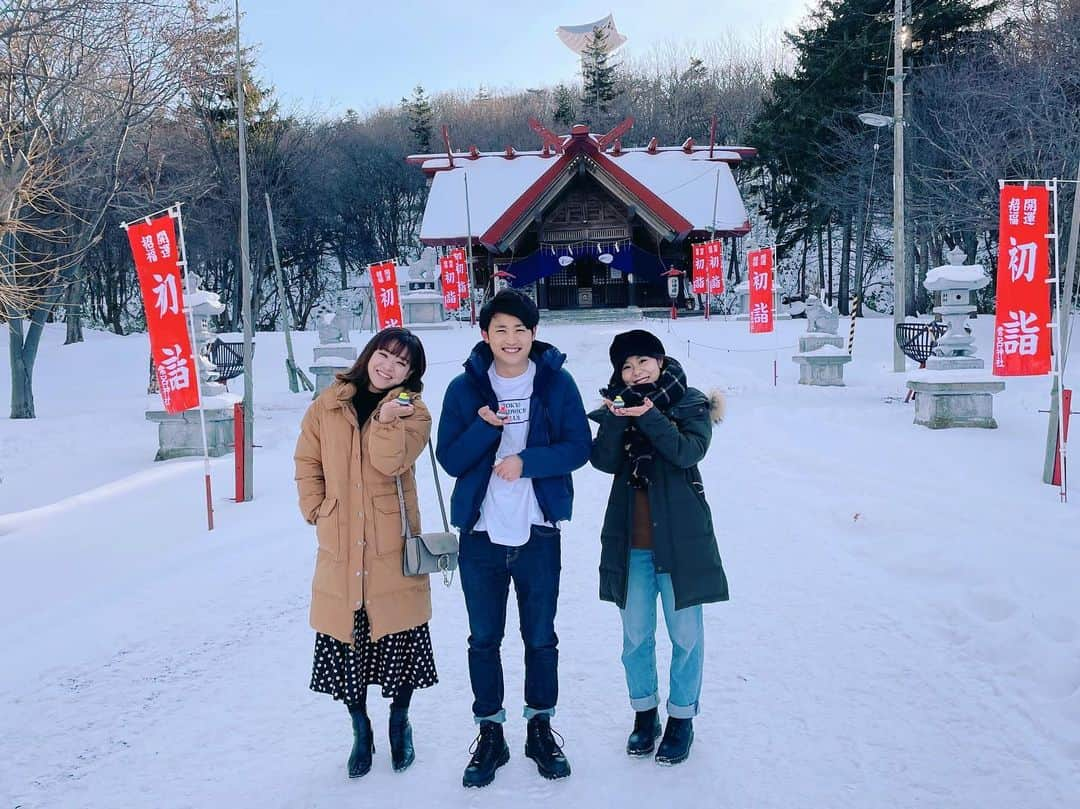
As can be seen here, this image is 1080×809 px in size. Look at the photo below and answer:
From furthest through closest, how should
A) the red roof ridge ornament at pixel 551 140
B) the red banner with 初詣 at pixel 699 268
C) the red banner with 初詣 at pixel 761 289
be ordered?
the red roof ridge ornament at pixel 551 140 → the red banner with 初詣 at pixel 699 268 → the red banner with 初詣 at pixel 761 289

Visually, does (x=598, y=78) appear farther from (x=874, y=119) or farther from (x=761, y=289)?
(x=874, y=119)

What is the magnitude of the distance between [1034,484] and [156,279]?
8.12 metres

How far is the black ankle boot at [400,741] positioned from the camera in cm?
259

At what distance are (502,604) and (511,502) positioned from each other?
37 centimetres

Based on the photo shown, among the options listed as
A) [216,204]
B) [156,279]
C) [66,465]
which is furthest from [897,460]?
[216,204]

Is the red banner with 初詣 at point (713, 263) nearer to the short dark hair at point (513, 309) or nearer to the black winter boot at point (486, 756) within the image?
the short dark hair at point (513, 309)

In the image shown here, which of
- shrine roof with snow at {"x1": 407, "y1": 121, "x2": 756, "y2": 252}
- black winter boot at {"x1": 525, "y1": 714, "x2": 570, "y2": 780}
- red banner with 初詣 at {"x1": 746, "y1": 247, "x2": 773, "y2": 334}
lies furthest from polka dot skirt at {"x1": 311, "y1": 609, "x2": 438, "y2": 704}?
shrine roof with snow at {"x1": 407, "y1": 121, "x2": 756, "y2": 252}

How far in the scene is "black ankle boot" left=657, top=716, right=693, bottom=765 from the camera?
260 centimetres

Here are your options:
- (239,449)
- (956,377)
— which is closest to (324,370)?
(239,449)

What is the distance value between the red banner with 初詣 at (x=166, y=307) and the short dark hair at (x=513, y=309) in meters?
5.30

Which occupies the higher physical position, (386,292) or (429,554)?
(386,292)

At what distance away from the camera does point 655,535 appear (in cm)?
262


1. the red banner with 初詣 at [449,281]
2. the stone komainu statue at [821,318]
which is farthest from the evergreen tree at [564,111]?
the stone komainu statue at [821,318]

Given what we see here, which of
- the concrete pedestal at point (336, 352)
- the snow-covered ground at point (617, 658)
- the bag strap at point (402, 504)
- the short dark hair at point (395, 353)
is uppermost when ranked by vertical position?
the short dark hair at point (395, 353)
